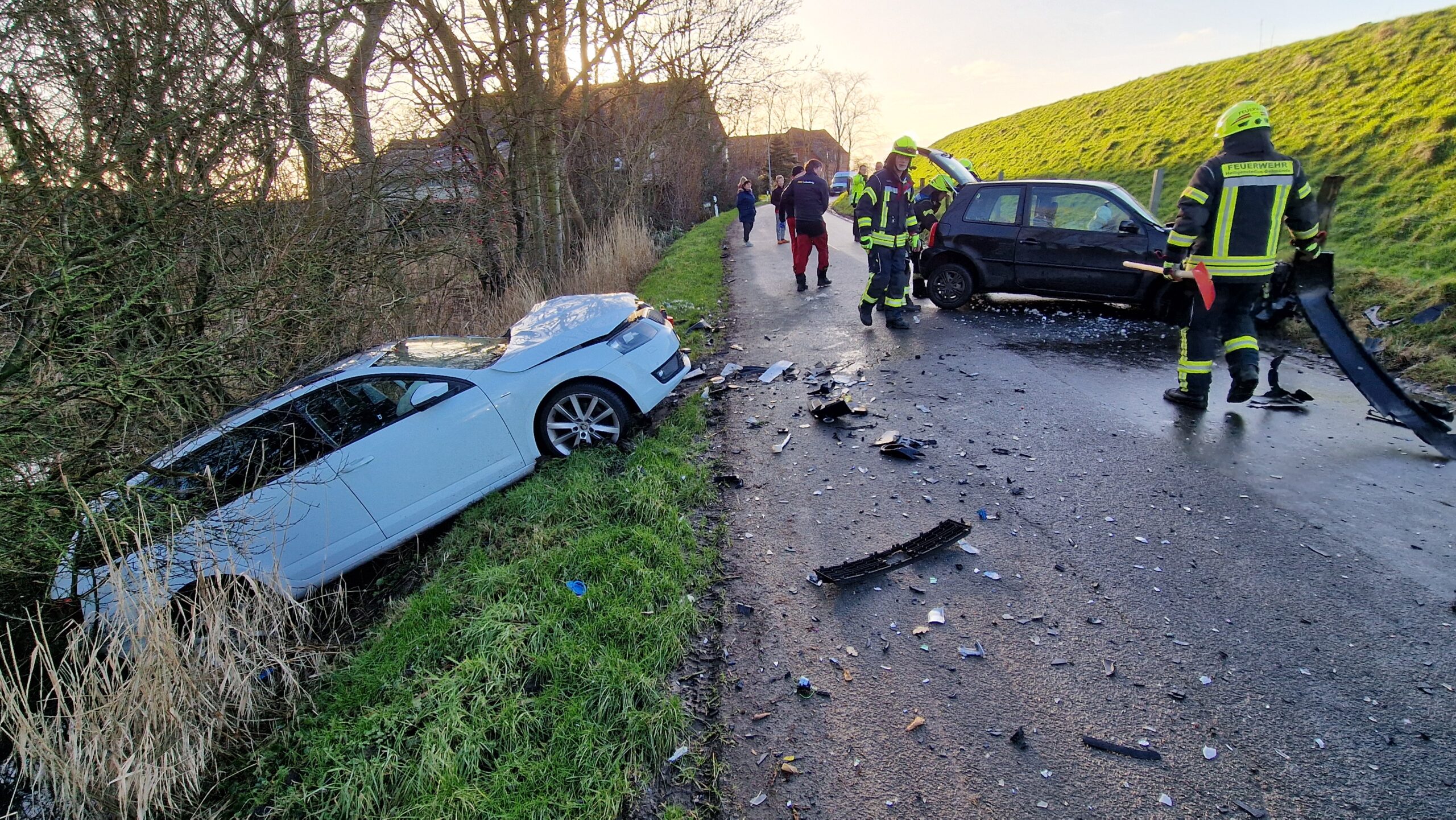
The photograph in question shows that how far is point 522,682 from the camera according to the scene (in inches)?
112

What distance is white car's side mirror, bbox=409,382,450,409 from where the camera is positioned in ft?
15.1

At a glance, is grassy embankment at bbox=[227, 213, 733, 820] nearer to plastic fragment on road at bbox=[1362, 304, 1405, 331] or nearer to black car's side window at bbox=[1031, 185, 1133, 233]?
black car's side window at bbox=[1031, 185, 1133, 233]

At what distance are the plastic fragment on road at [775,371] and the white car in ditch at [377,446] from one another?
3.78ft

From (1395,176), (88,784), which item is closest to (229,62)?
(88,784)

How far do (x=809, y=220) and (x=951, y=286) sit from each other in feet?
8.92

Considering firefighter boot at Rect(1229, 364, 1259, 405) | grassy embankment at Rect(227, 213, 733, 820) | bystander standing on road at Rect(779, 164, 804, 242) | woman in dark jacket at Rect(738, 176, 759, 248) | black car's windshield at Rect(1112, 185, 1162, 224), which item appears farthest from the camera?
woman in dark jacket at Rect(738, 176, 759, 248)

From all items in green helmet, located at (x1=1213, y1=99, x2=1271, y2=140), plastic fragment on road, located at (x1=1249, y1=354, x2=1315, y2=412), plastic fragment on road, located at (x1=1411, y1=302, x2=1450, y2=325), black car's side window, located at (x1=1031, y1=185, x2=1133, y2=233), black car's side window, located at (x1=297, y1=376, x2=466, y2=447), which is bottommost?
plastic fragment on road, located at (x1=1249, y1=354, x2=1315, y2=412)

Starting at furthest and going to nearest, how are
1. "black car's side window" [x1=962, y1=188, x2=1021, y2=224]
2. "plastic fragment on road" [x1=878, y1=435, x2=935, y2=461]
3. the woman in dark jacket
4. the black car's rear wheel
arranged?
the woman in dark jacket
the black car's rear wheel
"black car's side window" [x1=962, y1=188, x2=1021, y2=224]
"plastic fragment on road" [x1=878, y1=435, x2=935, y2=461]

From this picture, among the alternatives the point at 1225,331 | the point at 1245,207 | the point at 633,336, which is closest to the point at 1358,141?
the point at 1245,207

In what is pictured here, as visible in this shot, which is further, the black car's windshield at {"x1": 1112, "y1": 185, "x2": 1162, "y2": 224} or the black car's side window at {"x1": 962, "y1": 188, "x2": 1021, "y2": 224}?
the black car's side window at {"x1": 962, "y1": 188, "x2": 1021, "y2": 224}

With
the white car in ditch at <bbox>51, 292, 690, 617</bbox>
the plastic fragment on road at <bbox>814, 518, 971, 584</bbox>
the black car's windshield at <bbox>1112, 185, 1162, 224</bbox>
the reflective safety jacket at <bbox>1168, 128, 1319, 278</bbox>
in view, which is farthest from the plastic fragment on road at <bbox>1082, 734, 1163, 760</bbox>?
the black car's windshield at <bbox>1112, 185, 1162, 224</bbox>

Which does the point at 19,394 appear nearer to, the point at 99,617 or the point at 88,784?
the point at 99,617

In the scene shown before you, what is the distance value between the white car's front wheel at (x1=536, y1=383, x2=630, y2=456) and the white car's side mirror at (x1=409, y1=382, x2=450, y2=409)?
75 centimetres

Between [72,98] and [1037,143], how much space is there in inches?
952
